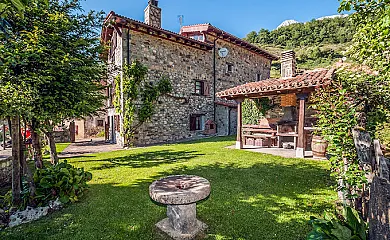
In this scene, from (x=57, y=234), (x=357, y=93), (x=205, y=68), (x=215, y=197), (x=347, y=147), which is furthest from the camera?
(x=205, y=68)

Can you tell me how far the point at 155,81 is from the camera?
42.0 feet

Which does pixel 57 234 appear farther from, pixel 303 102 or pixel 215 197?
pixel 303 102

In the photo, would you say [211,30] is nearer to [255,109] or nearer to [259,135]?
[255,109]

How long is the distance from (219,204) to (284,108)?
26.7 feet

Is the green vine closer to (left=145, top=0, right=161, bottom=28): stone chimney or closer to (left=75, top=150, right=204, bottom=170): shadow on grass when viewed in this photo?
(left=75, top=150, right=204, bottom=170): shadow on grass

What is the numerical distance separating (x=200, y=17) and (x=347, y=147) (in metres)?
29.6

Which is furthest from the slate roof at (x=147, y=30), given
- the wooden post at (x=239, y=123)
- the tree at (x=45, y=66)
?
the wooden post at (x=239, y=123)

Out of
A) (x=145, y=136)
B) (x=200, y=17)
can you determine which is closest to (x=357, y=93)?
(x=145, y=136)

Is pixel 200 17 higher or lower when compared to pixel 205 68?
higher

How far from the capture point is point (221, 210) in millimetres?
3754

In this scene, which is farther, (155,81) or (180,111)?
(180,111)

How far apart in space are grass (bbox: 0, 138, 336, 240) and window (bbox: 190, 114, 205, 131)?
27.0 ft

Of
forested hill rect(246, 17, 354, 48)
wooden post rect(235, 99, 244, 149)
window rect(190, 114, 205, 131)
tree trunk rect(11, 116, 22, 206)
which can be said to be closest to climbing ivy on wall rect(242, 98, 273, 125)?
wooden post rect(235, 99, 244, 149)

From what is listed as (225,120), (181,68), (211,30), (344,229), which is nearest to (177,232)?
(344,229)
